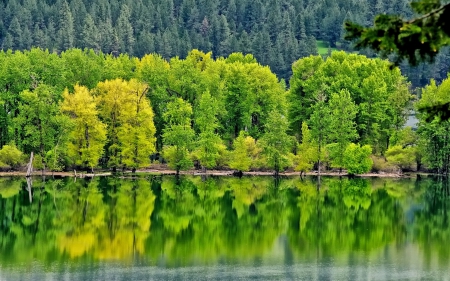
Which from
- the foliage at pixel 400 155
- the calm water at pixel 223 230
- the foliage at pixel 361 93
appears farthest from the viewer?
the foliage at pixel 361 93

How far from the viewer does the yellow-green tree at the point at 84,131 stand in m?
73.3

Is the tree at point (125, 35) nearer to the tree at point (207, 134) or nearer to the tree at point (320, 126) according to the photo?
the tree at point (207, 134)

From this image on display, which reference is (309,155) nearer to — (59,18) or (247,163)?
(247,163)

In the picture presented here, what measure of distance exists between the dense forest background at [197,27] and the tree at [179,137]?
2907 inches

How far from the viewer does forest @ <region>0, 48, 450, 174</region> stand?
7388cm

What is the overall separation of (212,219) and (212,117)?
2797 cm

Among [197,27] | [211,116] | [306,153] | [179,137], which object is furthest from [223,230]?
[197,27]

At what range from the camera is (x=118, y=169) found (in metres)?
78.0

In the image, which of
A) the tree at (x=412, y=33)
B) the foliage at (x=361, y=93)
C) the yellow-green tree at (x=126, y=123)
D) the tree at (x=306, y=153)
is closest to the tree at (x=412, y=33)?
the tree at (x=412, y=33)

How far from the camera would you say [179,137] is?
75.8m

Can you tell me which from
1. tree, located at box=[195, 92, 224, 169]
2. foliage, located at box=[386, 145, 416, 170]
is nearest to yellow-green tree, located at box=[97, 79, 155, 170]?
tree, located at box=[195, 92, 224, 169]

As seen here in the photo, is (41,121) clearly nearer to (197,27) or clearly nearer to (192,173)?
(192,173)

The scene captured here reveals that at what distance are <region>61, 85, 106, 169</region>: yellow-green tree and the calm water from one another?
18.6 ft

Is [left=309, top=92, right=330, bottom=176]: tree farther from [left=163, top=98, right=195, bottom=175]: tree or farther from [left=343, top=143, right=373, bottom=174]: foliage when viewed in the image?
[left=163, top=98, right=195, bottom=175]: tree
